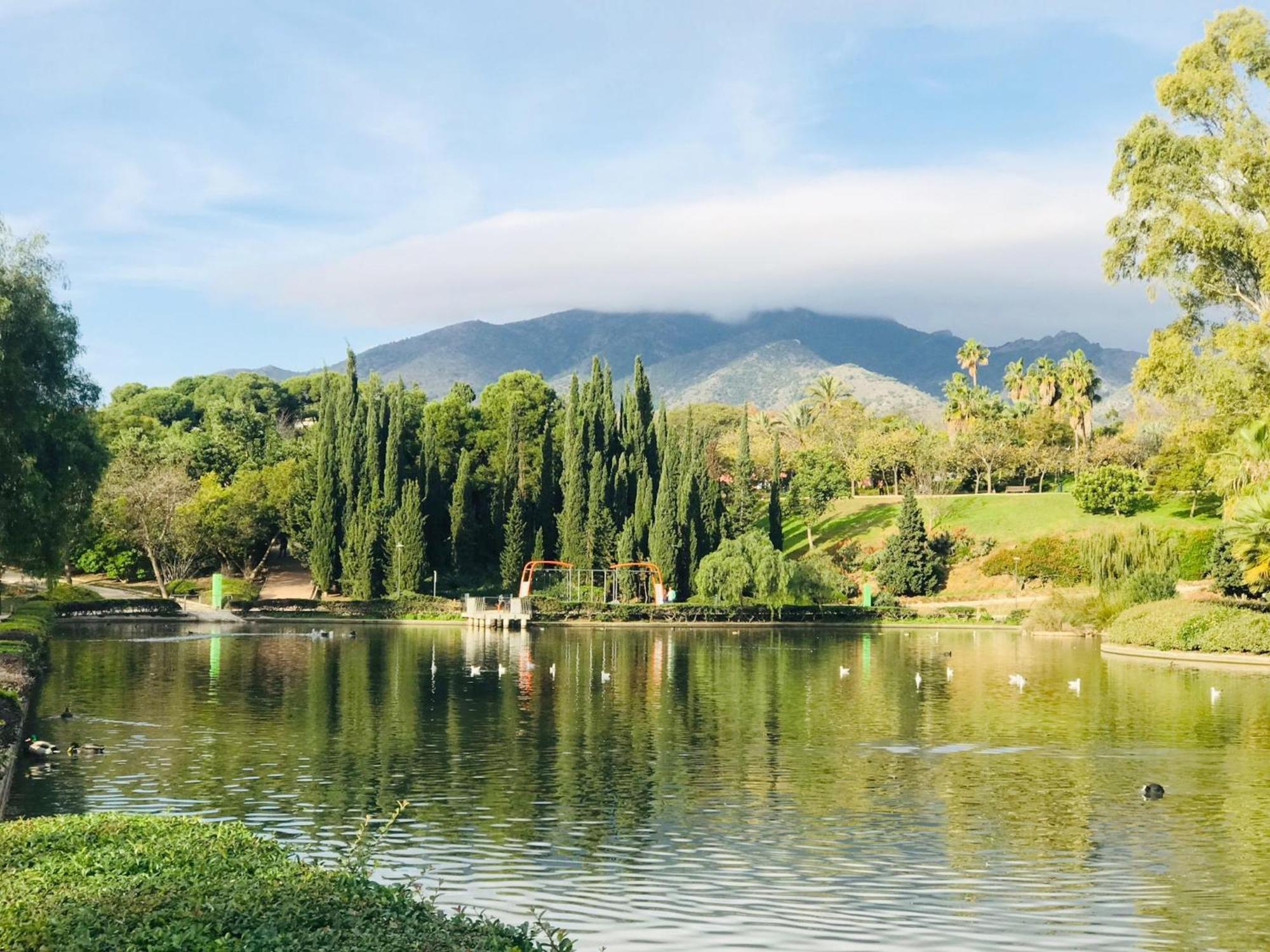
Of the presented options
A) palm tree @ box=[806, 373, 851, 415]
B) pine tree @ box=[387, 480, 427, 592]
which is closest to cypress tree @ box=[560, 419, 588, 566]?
pine tree @ box=[387, 480, 427, 592]

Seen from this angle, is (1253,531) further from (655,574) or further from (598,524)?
(598,524)

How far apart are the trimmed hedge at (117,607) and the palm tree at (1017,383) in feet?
228

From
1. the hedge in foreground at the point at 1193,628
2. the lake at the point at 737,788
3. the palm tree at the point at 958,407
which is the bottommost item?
the lake at the point at 737,788

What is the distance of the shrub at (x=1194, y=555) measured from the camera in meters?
69.9

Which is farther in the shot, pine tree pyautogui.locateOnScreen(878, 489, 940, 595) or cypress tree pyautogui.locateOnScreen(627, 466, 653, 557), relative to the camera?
pine tree pyautogui.locateOnScreen(878, 489, 940, 595)

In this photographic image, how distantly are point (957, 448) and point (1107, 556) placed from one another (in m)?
34.9

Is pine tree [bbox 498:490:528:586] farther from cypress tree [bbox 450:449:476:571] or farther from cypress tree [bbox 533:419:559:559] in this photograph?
cypress tree [bbox 450:449:476:571]

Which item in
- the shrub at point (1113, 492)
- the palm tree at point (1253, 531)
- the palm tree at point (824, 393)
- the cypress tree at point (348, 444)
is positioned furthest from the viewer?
the palm tree at point (824, 393)

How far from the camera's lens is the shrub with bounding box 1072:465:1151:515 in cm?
8162

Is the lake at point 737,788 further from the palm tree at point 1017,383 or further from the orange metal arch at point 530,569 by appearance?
the palm tree at point 1017,383

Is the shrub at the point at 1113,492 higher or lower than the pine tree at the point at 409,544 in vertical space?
higher

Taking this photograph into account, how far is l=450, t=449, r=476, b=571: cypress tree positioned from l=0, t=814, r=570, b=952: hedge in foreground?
65183 mm

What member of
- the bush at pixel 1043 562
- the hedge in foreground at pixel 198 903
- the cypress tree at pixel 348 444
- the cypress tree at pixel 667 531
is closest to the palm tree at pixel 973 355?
the bush at pixel 1043 562

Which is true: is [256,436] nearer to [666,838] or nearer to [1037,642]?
[1037,642]
